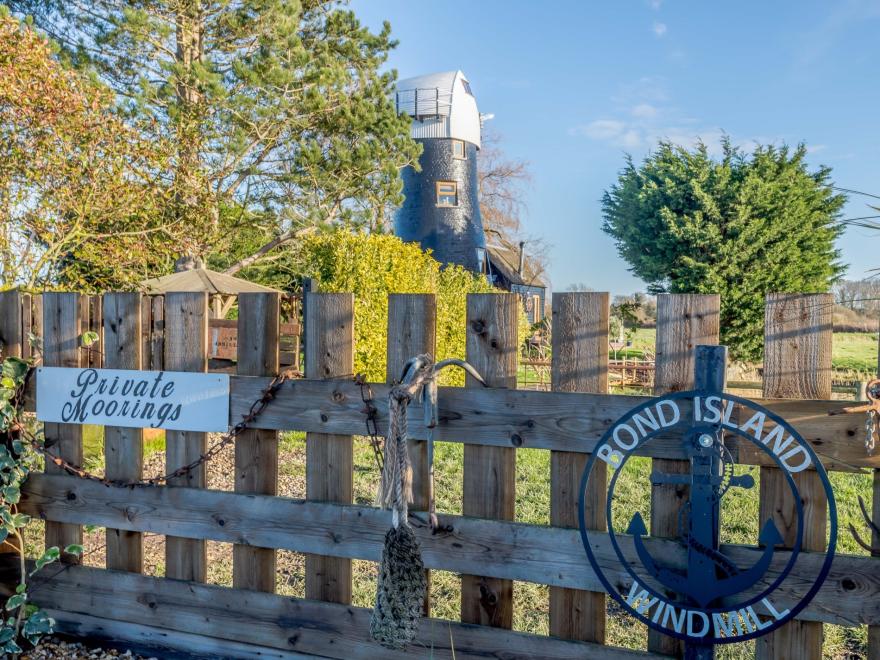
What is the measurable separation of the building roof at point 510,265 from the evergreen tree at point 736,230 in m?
9.22

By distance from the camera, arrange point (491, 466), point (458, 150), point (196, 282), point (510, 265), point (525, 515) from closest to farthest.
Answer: point (491, 466) → point (525, 515) → point (196, 282) → point (458, 150) → point (510, 265)

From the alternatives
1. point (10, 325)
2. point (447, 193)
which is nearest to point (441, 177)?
point (447, 193)

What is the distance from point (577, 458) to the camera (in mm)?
2197

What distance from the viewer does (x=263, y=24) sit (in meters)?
14.6

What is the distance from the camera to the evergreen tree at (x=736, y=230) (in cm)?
1962

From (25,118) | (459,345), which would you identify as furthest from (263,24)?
(25,118)

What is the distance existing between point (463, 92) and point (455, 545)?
24.7m

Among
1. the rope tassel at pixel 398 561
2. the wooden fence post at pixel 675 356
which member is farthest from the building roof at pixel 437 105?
the rope tassel at pixel 398 561

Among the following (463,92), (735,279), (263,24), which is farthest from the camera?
(463,92)

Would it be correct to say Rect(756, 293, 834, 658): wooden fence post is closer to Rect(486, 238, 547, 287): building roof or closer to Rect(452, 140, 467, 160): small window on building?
Rect(452, 140, 467, 160): small window on building

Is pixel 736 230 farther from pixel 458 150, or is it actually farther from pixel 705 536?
pixel 705 536

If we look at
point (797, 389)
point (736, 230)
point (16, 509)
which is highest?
point (736, 230)

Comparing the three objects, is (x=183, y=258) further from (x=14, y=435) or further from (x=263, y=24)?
(x=14, y=435)

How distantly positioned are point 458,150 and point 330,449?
23.4 m
